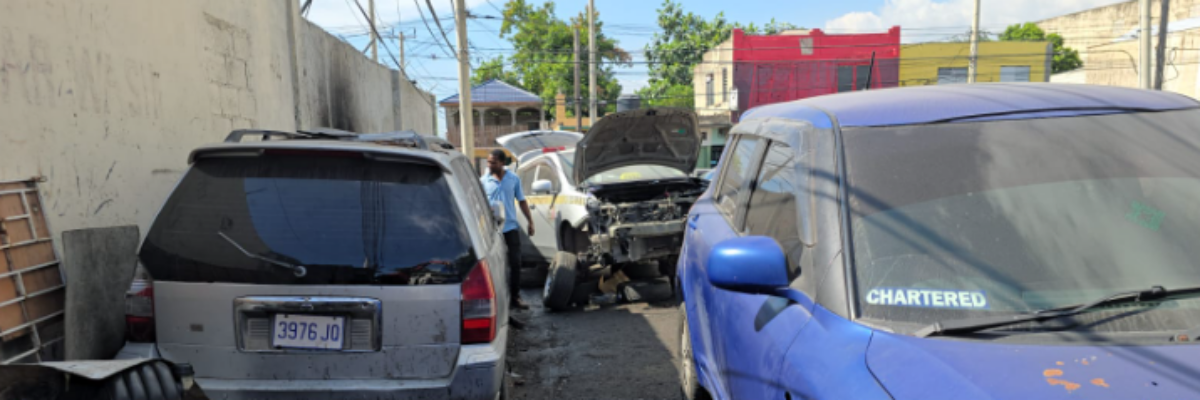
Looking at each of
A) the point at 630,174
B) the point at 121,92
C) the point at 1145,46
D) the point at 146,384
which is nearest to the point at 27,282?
the point at 121,92

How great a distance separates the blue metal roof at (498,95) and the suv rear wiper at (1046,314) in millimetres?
37832

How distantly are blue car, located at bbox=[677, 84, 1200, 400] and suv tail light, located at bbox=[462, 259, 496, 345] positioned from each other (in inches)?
40.6

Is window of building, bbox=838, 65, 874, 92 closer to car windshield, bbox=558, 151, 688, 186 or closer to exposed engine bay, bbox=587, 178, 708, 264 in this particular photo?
car windshield, bbox=558, 151, 688, 186

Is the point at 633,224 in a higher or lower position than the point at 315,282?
lower

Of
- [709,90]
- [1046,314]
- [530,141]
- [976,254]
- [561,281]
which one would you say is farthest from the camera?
[709,90]

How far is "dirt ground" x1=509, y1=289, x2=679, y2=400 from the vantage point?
4.69 metres

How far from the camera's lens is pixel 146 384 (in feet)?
7.09

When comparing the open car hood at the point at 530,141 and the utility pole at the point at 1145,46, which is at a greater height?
the utility pole at the point at 1145,46

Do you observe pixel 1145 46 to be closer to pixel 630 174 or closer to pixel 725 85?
pixel 630 174

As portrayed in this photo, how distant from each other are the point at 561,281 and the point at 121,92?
379 cm

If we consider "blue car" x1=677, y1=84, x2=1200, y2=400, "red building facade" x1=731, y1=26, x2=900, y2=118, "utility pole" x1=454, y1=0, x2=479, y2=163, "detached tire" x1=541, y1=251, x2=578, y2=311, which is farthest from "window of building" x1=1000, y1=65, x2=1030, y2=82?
"blue car" x1=677, y1=84, x2=1200, y2=400

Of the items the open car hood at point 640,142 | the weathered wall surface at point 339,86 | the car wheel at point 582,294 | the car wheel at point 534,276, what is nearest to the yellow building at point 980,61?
the weathered wall surface at point 339,86

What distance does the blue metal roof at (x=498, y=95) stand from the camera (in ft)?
129

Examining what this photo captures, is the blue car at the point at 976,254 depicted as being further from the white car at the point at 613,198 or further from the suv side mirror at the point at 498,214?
the white car at the point at 613,198
